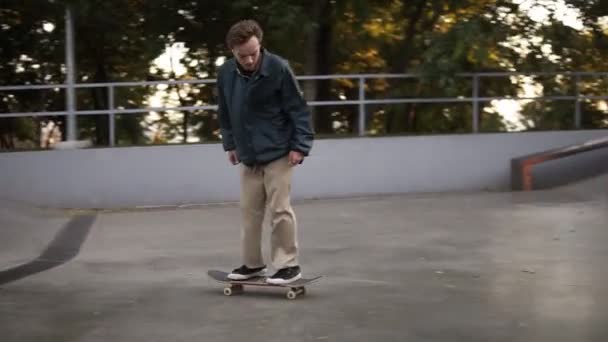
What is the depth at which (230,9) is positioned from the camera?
14.2 m

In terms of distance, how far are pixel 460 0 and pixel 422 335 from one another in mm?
9807

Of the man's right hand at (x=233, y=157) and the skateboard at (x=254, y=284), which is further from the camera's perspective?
the man's right hand at (x=233, y=157)

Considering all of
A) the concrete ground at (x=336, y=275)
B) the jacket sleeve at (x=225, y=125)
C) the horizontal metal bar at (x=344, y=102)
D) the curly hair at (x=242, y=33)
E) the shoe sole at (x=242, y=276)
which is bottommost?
the concrete ground at (x=336, y=275)

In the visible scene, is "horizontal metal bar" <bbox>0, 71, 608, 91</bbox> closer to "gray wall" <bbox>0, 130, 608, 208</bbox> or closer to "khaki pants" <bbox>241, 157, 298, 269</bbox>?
"gray wall" <bbox>0, 130, 608, 208</bbox>

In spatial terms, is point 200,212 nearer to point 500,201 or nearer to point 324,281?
point 500,201

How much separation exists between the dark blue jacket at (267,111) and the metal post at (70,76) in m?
6.75

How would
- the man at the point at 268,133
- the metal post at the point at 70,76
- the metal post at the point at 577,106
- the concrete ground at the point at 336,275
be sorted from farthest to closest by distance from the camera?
1. the metal post at the point at 577,106
2. the metal post at the point at 70,76
3. the man at the point at 268,133
4. the concrete ground at the point at 336,275

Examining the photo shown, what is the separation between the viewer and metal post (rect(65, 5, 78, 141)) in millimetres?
13109

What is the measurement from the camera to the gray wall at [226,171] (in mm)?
12609

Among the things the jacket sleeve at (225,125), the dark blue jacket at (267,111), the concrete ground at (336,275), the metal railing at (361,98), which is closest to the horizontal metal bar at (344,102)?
the metal railing at (361,98)

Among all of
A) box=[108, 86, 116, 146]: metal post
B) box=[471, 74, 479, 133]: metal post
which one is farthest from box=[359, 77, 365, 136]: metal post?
box=[108, 86, 116, 146]: metal post

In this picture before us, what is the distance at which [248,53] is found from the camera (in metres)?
6.56

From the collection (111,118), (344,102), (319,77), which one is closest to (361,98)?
(344,102)

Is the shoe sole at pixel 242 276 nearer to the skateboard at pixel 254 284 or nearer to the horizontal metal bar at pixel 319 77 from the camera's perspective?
the skateboard at pixel 254 284
